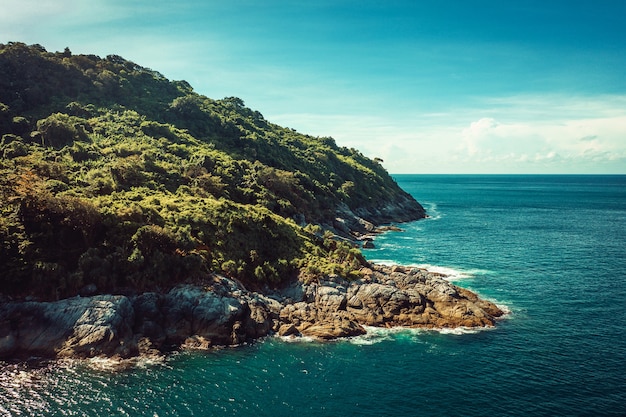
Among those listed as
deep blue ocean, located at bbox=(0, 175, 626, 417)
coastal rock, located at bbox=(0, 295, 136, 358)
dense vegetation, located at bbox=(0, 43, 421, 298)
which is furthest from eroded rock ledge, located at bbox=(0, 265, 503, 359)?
dense vegetation, located at bbox=(0, 43, 421, 298)

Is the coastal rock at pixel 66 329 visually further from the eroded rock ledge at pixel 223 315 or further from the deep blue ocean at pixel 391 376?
the deep blue ocean at pixel 391 376

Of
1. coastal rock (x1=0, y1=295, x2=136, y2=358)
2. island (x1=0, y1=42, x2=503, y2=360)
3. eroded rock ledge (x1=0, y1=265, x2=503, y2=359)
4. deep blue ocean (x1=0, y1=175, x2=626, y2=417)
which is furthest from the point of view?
island (x1=0, y1=42, x2=503, y2=360)

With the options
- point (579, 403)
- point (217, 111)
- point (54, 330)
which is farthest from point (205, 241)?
point (217, 111)

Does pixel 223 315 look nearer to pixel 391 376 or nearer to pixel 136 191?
pixel 391 376

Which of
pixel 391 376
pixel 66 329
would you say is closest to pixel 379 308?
pixel 391 376

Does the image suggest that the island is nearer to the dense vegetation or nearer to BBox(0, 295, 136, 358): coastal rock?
BBox(0, 295, 136, 358): coastal rock

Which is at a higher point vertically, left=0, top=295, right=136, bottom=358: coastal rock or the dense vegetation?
the dense vegetation

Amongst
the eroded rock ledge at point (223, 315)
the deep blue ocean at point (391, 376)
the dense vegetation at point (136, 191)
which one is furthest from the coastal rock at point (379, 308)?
the dense vegetation at point (136, 191)
